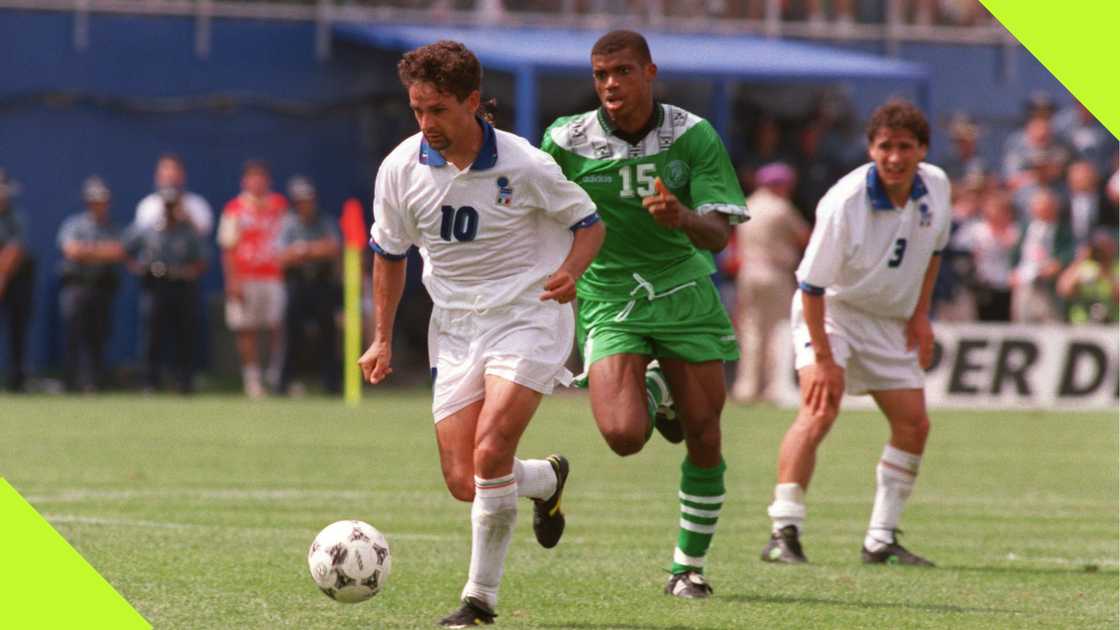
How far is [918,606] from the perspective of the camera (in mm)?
7984

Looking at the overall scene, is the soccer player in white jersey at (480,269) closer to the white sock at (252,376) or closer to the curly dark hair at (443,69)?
the curly dark hair at (443,69)

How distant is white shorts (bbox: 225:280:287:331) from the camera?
22.1 meters

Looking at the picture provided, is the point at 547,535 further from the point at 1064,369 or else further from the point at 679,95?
the point at 679,95

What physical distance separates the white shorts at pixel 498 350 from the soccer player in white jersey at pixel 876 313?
6.76 ft

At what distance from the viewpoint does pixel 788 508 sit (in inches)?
369

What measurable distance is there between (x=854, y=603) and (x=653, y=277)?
5.10 feet

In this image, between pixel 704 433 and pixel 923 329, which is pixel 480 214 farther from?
pixel 923 329

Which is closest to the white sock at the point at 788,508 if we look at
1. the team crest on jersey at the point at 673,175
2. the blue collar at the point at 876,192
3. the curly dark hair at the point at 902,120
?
the blue collar at the point at 876,192

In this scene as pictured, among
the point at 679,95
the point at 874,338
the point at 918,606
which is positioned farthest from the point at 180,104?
the point at 918,606

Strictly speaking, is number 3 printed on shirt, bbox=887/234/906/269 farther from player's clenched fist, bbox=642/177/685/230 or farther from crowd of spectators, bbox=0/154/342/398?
crowd of spectators, bbox=0/154/342/398

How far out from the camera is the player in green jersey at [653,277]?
8031mm

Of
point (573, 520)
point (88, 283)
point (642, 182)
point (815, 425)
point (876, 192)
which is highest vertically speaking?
point (642, 182)

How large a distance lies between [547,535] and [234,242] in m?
14.5

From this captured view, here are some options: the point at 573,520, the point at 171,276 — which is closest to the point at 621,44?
the point at 573,520
